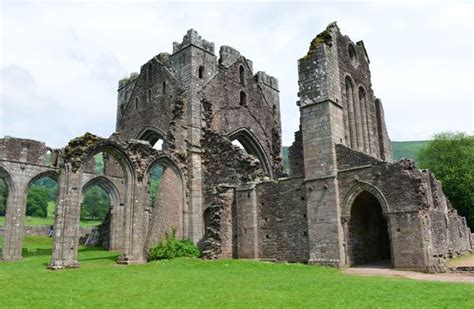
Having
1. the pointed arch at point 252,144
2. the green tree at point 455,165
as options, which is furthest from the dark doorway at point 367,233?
the green tree at point 455,165

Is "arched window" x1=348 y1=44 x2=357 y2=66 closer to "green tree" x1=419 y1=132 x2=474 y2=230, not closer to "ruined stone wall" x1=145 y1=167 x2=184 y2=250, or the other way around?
"ruined stone wall" x1=145 y1=167 x2=184 y2=250

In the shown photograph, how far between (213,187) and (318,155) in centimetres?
660

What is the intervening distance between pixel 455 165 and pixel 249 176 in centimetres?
2146

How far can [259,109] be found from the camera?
2602cm

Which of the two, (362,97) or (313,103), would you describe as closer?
(313,103)

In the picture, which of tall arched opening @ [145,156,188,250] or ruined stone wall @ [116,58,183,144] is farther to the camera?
ruined stone wall @ [116,58,183,144]

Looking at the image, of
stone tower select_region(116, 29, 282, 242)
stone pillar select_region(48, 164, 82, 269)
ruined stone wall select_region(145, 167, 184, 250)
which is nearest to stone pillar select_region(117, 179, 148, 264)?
ruined stone wall select_region(145, 167, 184, 250)

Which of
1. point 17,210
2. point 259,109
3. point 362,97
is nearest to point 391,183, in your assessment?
point 362,97

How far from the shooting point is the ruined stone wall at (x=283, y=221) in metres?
14.8

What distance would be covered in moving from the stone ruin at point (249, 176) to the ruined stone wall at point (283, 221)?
1.7 inches

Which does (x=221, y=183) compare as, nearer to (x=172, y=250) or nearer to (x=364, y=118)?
(x=172, y=250)

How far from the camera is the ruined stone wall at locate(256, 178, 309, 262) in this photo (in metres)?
14.8

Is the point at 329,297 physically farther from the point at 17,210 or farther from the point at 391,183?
the point at 17,210

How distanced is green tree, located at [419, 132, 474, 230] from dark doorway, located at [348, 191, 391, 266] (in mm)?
16348
